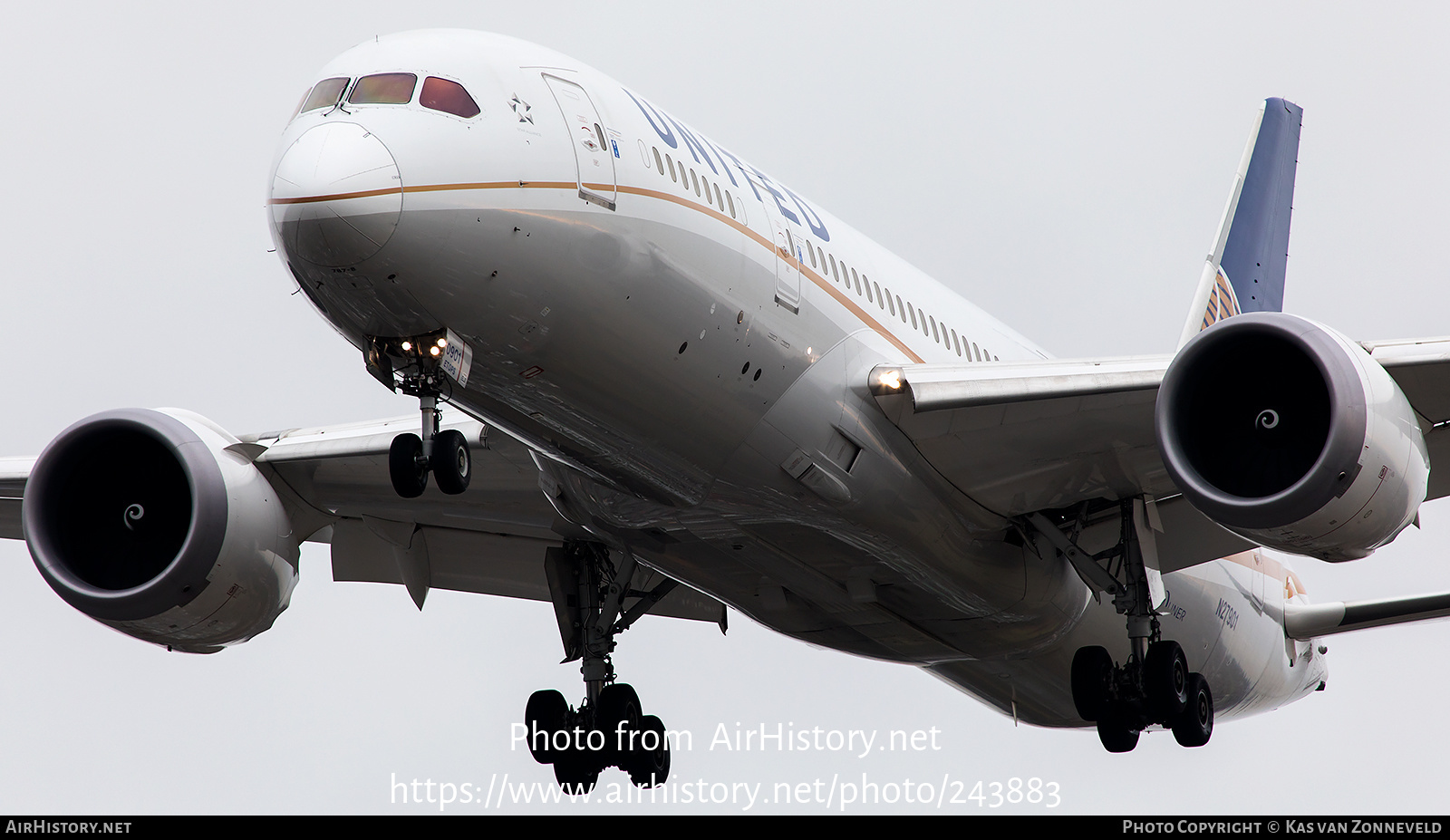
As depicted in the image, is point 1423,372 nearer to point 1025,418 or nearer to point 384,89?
point 1025,418

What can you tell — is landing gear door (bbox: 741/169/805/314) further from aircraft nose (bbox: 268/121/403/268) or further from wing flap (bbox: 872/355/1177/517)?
aircraft nose (bbox: 268/121/403/268)

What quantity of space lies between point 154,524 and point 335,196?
25.3ft

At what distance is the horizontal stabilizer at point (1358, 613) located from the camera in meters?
19.6

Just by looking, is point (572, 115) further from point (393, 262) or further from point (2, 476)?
point (2, 476)

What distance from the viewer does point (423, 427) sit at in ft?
41.9

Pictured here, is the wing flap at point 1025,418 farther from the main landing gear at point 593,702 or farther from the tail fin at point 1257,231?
the tail fin at point 1257,231

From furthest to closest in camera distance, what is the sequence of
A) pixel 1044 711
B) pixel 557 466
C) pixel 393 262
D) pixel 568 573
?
1. pixel 1044 711
2. pixel 568 573
3. pixel 557 466
4. pixel 393 262

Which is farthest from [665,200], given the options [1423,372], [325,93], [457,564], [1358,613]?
[1358,613]

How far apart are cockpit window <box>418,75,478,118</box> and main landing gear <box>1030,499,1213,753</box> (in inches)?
304

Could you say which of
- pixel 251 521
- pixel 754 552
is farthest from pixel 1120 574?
pixel 251 521

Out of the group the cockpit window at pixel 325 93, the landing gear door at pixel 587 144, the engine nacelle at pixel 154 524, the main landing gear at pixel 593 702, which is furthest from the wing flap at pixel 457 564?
the cockpit window at pixel 325 93

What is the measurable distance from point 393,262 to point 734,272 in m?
3.34

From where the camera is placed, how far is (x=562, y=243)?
1260 cm

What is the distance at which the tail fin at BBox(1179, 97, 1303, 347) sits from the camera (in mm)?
24797
